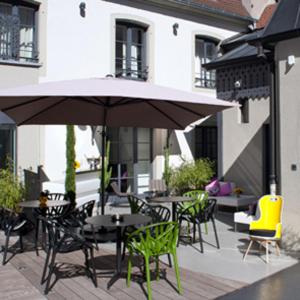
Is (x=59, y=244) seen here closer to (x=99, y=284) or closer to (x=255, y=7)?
(x=99, y=284)

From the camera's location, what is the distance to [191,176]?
13102 mm

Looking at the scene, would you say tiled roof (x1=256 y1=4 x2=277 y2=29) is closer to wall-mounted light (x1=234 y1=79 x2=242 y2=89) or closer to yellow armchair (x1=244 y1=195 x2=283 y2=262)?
wall-mounted light (x1=234 y1=79 x2=242 y2=89)

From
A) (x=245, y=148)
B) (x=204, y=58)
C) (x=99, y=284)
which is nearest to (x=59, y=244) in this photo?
(x=99, y=284)

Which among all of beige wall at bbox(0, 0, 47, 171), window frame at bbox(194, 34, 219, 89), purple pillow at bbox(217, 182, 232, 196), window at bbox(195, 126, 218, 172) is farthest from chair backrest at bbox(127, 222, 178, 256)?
window frame at bbox(194, 34, 219, 89)

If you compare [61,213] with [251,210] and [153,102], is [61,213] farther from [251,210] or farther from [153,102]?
[251,210]

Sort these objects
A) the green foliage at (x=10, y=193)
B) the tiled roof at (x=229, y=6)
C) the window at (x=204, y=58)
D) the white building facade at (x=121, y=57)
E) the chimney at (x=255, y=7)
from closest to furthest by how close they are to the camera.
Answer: the green foliage at (x=10, y=193) → the white building facade at (x=121, y=57) → the window at (x=204, y=58) → the tiled roof at (x=229, y=6) → the chimney at (x=255, y=7)

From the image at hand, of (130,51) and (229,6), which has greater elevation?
(229,6)

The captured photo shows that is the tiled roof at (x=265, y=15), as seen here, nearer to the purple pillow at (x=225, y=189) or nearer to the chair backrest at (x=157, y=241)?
the purple pillow at (x=225, y=189)

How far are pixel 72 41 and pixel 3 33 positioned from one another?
1.93 m

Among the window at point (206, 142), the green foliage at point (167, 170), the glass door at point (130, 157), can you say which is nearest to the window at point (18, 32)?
the glass door at point (130, 157)

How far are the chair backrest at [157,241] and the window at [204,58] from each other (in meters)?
10.7

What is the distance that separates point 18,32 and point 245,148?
22.6 ft

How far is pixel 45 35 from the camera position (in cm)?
1154

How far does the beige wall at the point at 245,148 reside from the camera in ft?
36.1
